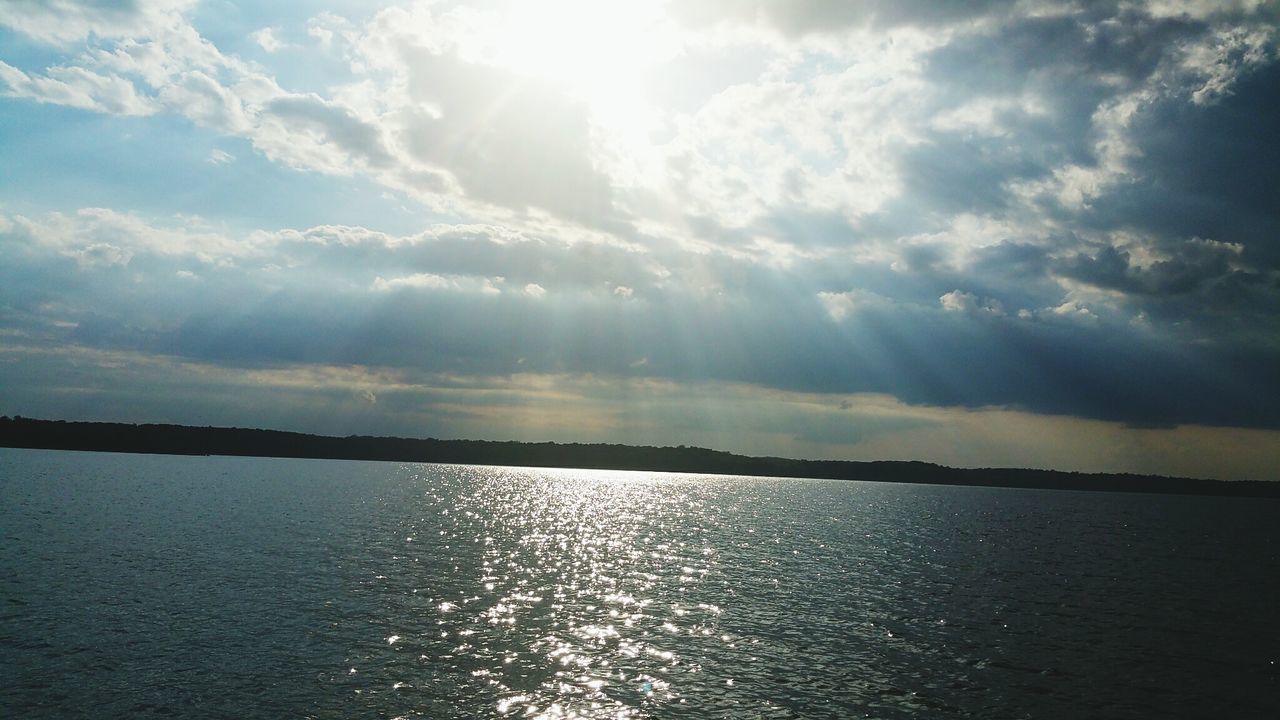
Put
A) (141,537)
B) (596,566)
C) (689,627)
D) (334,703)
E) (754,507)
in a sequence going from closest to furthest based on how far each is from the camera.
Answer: (334,703)
(689,627)
(596,566)
(141,537)
(754,507)

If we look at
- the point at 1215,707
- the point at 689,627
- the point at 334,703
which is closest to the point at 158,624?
the point at 334,703

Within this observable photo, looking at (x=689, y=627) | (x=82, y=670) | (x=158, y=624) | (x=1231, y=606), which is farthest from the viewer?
(x=1231, y=606)

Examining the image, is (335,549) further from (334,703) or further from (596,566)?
(334,703)

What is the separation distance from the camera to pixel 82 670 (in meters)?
30.9

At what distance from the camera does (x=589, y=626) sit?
42562 millimetres

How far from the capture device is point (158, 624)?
128 feet

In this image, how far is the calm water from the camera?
30.3 meters

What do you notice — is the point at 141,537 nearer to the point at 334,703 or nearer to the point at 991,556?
the point at 334,703

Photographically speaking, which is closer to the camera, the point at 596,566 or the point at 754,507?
the point at 596,566

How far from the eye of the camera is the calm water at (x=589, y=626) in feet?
99.4

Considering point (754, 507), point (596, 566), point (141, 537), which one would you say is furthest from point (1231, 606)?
point (754, 507)

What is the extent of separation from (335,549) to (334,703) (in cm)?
4502

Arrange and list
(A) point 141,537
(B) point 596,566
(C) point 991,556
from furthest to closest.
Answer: (C) point 991,556 < (A) point 141,537 < (B) point 596,566

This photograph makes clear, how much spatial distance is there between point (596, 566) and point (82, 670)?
4184cm
